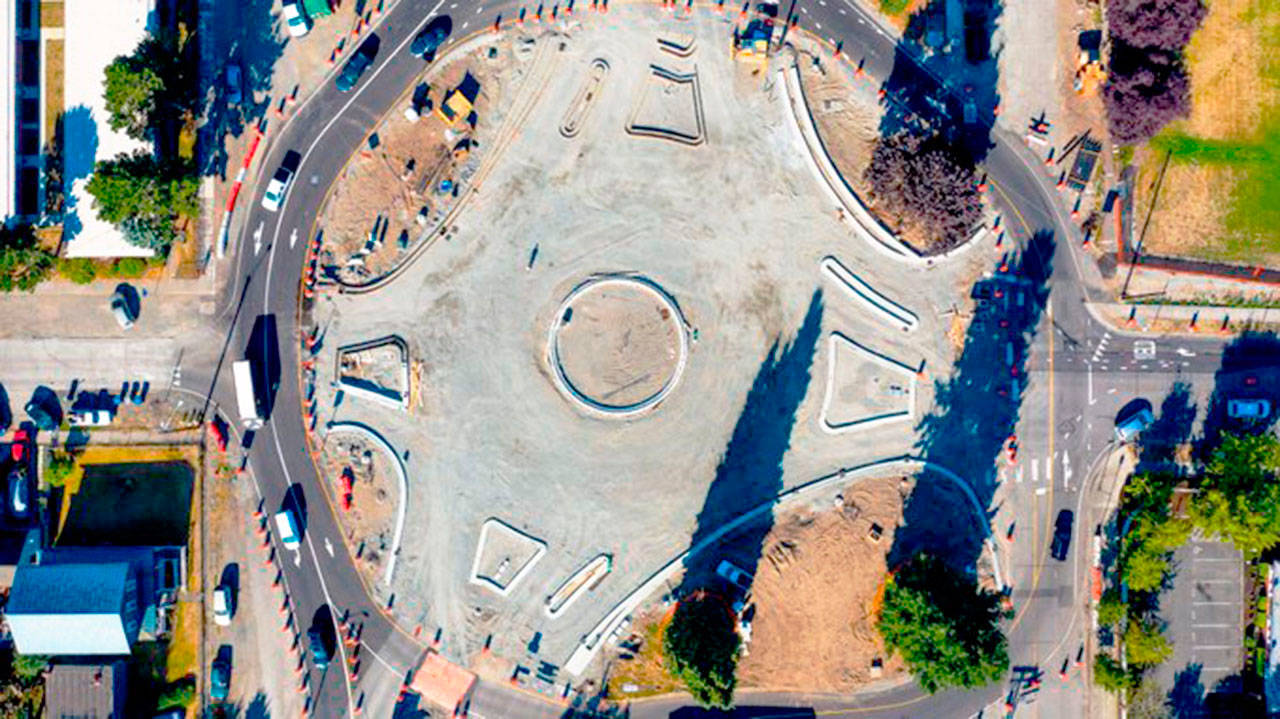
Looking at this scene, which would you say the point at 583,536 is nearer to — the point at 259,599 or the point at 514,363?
the point at 514,363

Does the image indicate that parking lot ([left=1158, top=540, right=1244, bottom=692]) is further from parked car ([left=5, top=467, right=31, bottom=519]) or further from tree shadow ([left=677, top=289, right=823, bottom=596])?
parked car ([left=5, top=467, right=31, bottom=519])

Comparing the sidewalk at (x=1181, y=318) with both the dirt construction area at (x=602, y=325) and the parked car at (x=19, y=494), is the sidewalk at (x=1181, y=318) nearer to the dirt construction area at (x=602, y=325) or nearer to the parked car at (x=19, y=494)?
the dirt construction area at (x=602, y=325)

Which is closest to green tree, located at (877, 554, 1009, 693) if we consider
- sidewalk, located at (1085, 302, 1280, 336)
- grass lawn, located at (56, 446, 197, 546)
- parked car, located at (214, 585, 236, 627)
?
sidewalk, located at (1085, 302, 1280, 336)

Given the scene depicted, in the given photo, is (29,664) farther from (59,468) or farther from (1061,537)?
(1061,537)

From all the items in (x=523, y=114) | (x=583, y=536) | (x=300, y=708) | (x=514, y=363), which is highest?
(x=523, y=114)

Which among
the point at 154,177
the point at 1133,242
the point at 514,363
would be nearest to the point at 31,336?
the point at 154,177

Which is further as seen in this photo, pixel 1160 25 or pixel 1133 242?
pixel 1133 242
